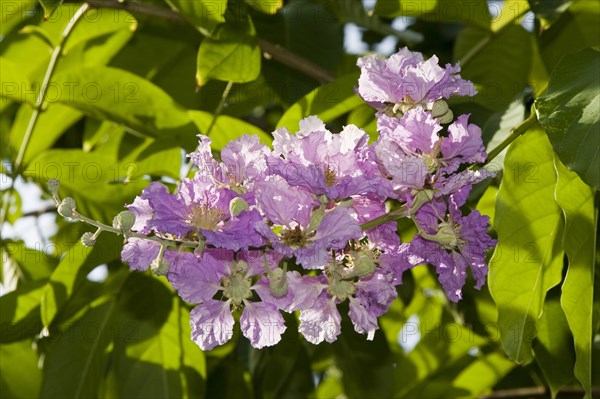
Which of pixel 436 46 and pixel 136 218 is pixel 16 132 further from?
pixel 436 46

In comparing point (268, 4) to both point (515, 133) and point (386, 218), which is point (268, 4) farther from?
point (386, 218)

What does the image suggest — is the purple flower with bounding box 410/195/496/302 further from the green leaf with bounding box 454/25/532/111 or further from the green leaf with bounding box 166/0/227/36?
the green leaf with bounding box 454/25/532/111

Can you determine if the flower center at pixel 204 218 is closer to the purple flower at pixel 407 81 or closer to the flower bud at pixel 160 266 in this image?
the flower bud at pixel 160 266

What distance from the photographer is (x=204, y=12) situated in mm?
1505

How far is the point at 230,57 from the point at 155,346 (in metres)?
0.56

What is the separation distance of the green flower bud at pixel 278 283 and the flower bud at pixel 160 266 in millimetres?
115

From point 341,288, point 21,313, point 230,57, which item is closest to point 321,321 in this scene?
point 341,288

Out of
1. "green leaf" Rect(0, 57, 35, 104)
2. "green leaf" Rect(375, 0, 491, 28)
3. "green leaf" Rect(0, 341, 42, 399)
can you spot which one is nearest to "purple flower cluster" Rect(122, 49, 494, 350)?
"green leaf" Rect(375, 0, 491, 28)

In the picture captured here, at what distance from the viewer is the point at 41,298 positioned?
5.31 feet

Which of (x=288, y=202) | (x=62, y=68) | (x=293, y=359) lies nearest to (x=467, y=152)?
(x=288, y=202)

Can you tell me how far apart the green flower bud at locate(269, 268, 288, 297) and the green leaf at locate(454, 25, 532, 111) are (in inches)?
37.7

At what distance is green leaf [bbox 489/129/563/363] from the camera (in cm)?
125

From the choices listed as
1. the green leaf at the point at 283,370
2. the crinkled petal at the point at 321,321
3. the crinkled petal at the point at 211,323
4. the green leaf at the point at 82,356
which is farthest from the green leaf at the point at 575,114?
the green leaf at the point at 82,356

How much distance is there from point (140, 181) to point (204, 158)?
502 mm
